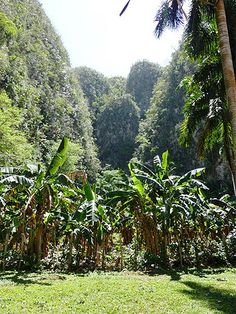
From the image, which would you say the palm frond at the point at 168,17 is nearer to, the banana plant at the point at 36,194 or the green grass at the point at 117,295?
the banana plant at the point at 36,194

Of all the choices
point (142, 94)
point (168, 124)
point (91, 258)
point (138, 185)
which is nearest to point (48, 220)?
point (91, 258)

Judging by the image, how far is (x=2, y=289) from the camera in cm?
731

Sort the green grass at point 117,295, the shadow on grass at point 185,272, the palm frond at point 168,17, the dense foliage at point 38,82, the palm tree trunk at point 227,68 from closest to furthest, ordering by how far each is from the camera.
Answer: the green grass at point 117,295
the palm tree trunk at point 227,68
the shadow on grass at point 185,272
the palm frond at point 168,17
the dense foliage at point 38,82

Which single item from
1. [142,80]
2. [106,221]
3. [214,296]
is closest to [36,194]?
[106,221]

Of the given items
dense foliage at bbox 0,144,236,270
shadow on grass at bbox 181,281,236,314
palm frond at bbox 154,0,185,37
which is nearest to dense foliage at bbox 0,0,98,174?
dense foliage at bbox 0,144,236,270

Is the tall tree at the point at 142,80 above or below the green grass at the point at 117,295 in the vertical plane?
above

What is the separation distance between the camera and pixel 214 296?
745cm

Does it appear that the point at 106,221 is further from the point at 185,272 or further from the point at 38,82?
the point at 38,82

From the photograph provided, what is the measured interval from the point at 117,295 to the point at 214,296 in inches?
82.6

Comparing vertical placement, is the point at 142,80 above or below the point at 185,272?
above

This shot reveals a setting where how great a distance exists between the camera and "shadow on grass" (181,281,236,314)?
6546mm

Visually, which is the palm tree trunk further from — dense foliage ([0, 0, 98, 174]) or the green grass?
dense foliage ([0, 0, 98, 174])

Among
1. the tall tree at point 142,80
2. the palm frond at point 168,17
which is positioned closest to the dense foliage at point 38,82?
the palm frond at point 168,17

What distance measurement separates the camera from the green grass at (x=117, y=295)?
625 centimetres
